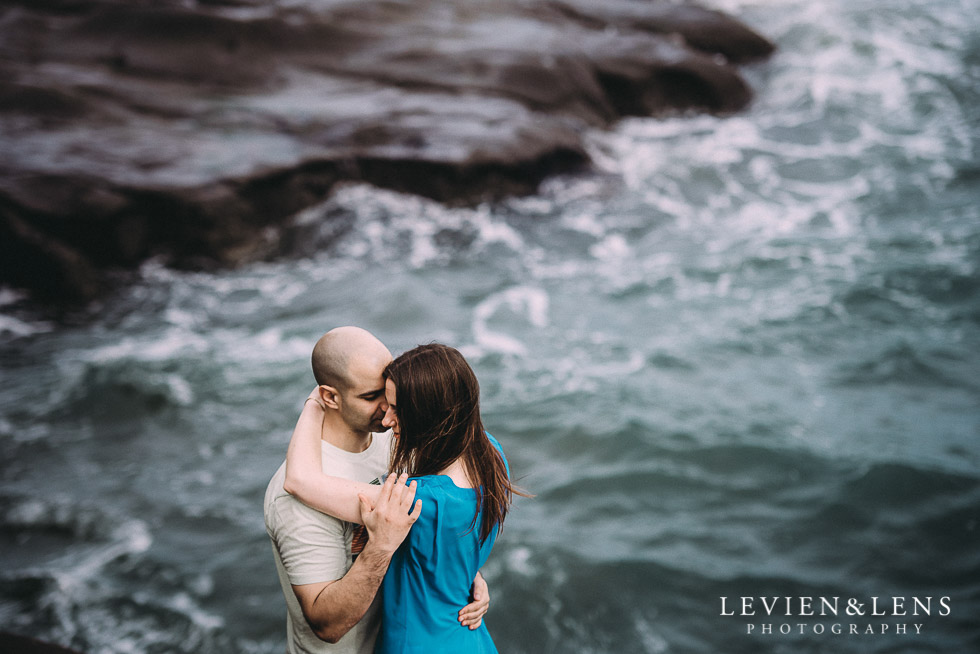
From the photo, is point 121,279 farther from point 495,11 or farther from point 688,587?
point 495,11

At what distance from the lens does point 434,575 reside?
2.40 metres

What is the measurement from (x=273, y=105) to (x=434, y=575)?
31.4ft

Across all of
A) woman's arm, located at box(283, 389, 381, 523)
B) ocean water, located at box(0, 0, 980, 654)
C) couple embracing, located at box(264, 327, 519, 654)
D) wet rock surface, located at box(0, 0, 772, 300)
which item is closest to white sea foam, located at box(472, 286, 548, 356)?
ocean water, located at box(0, 0, 980, 654)

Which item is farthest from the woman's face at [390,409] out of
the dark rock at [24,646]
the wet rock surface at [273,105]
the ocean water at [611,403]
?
the wet rock surface at [273,105]

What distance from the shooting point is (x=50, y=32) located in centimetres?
1125

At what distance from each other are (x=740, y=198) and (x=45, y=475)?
29.7 feet

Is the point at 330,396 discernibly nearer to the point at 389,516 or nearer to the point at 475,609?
the point at 389,516

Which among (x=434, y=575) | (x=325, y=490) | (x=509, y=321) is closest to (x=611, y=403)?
(x=509, y=321)

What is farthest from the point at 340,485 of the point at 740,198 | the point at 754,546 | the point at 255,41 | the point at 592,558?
the point at 255,41

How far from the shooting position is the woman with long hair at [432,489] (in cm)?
228

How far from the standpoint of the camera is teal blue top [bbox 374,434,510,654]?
2334 mm

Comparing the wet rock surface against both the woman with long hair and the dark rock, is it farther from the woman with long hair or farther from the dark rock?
the woman with long hair

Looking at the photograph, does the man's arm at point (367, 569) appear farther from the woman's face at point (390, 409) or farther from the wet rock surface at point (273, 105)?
the wet rock surface at point (273, 105)

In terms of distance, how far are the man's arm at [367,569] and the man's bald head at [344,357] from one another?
14.0 inches
